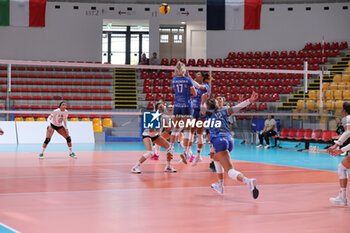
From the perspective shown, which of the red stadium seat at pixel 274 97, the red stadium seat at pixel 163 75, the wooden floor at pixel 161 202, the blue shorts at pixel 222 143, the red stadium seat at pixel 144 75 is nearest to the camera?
the wooden floor at pixel 161 202

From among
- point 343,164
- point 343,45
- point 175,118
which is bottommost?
point 343,164

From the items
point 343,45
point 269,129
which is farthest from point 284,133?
point 343,45

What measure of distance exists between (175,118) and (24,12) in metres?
7.80

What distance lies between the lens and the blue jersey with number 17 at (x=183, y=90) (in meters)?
8.88

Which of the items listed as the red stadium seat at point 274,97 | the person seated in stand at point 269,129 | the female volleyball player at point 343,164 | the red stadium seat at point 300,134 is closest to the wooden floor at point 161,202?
the female volleyball player at point 343,164

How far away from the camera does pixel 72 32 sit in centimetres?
2803

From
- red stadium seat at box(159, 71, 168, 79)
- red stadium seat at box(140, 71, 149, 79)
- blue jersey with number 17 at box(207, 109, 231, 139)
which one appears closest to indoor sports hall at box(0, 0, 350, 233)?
blue jersey with number 17 at box(207, 109, 231, 139)

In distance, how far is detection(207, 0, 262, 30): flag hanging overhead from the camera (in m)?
14.3

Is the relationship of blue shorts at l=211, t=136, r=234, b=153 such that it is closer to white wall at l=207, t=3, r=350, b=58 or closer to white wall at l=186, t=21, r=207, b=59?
white wall at l=207, t=3, r=350, b=58

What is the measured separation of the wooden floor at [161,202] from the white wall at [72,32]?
1917 centimetres

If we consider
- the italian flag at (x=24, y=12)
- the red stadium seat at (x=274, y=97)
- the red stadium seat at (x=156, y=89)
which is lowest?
the red stadium seat at (x=274, y=97)

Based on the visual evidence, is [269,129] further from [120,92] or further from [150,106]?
[120,92]

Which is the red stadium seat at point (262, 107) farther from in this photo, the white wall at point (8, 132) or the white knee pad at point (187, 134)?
the white wall at point (8, 132)

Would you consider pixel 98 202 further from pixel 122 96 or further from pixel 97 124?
pixel 122 96
